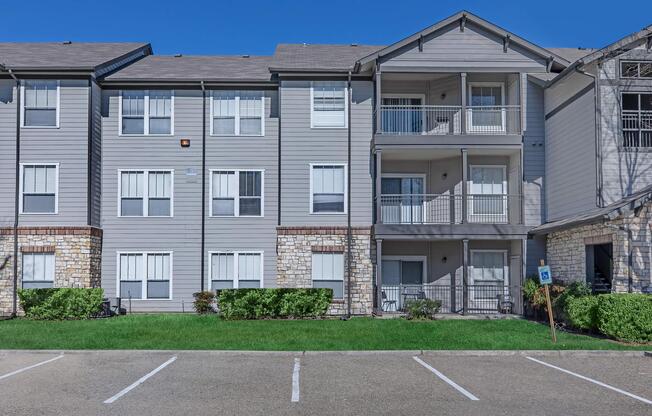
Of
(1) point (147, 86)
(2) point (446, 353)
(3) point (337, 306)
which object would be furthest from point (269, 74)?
(2) point (446, 353)

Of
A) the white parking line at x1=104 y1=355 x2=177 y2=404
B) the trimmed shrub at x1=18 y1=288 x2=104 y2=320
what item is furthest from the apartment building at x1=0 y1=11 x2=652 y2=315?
the white parking line at x1=104 y1=355 x2=177 y2=404

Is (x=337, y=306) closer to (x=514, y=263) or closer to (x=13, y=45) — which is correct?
(x=514, y=263)

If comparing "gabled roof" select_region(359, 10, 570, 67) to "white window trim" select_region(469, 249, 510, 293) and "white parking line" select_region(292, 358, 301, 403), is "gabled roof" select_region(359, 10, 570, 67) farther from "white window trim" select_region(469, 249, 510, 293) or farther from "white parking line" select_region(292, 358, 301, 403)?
"white parking line" select_region(292, 358, 301, 403)

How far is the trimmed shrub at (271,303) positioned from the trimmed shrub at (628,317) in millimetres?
8042

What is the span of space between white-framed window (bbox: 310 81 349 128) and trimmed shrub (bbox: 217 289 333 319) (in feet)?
19.6

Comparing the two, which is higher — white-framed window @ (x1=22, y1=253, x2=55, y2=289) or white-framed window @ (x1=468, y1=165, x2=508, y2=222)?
white-framed window @ (x1=468, y1=165, x2=508, y2=222)

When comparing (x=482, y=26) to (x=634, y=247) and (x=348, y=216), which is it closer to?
(x=348, y=216)

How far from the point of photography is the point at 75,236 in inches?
868

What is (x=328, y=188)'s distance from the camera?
23047mm

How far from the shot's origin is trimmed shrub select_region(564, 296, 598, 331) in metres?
16.4

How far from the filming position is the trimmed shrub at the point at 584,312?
53.9 feet

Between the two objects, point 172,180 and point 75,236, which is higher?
point 172,180

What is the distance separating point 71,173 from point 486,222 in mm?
13716

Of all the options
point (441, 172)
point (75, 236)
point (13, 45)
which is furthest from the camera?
point (13, 45)
